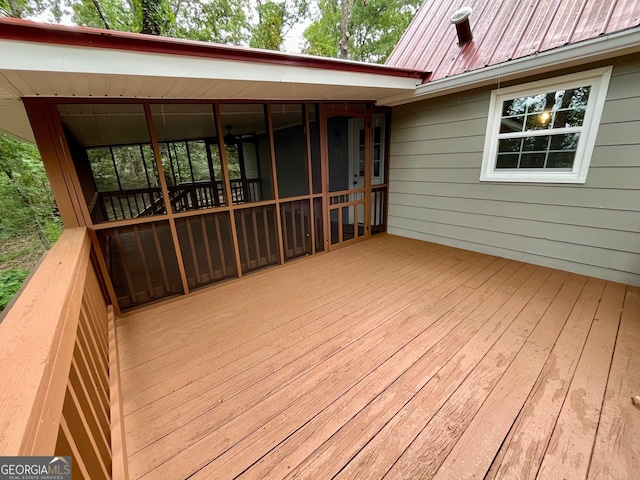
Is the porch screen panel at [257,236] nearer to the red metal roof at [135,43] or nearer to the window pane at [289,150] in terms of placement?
the window pane at [289,150]

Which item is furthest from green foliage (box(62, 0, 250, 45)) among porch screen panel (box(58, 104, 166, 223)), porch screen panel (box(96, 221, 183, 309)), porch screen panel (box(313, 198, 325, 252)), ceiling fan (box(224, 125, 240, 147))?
porch screen panel (box(313, 198, 325, 252))

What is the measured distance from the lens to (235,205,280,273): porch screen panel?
3389 mm

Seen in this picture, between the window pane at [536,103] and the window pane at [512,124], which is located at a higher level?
the window pane at [536,103]

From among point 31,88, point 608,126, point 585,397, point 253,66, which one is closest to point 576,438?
point 585,397

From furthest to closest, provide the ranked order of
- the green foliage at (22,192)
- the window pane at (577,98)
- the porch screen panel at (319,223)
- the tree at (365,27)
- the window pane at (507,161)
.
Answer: the tree at (365,27)
the green foliage at (22,192)
the porch screen panel at (319,223)
the window pane at (507,161)
the window pane at (577,98)

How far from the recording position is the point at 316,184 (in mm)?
3830

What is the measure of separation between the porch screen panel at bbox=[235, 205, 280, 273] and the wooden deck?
2.06ft

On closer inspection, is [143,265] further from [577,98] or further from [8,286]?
[577,98]

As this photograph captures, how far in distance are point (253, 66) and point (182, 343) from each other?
7.58 feet

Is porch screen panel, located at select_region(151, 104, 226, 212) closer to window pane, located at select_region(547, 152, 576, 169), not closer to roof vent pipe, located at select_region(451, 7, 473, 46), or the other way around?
roof vent pipe, located at select_region(451, 7, 473, 46)

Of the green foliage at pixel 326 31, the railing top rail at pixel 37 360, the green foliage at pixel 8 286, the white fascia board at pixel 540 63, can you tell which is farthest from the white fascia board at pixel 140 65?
the green foliage at pixel 326 31

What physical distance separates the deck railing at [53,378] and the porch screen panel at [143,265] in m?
1.06

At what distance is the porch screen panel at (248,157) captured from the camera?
5027mm

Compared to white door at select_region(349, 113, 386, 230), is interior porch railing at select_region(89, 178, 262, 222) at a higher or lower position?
lower
